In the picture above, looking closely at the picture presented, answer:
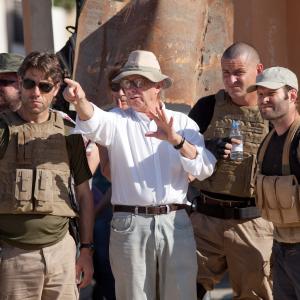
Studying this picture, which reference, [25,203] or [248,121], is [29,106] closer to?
[25,203]

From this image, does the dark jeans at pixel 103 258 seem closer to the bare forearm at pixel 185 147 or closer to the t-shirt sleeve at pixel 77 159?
the t-shirt sleeve at pixel 77 159

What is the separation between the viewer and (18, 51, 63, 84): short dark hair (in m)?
A: 3.93

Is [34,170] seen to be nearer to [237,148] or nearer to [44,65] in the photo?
[44,65]

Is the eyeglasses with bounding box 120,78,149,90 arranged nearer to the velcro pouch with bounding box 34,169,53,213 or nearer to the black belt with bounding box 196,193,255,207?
the velcro pouch with bounding box 34,169,53,213

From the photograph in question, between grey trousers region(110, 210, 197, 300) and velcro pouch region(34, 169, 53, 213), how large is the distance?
0.38 m

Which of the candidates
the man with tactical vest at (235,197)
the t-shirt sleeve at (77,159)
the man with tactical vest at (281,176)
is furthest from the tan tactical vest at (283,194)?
the t-shirt sleeve at (77,159)

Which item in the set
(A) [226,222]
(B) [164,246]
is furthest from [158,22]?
(B) [164,246]

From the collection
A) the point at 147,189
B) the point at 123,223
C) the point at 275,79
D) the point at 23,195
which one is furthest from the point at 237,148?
the point at 23,195

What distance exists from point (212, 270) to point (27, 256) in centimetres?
138

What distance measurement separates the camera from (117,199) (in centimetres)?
403

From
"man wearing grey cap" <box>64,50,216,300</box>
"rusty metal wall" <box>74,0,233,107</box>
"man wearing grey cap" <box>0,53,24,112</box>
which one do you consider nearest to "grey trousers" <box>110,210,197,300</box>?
"man wearing grey cap" <box>64,50,216,300</box>

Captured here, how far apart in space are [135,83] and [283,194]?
0.99 m

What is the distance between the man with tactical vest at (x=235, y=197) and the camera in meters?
4.57

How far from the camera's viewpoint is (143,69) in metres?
4.08
